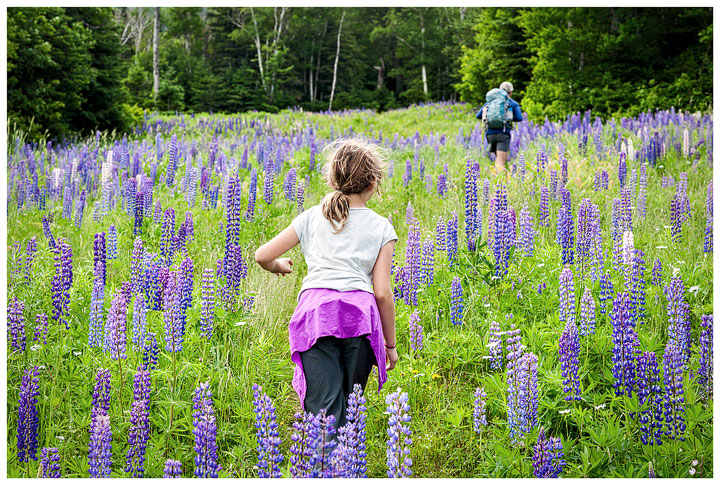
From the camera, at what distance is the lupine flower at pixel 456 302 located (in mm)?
3605


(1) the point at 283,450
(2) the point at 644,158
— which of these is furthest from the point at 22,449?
(2) the point at 644,158

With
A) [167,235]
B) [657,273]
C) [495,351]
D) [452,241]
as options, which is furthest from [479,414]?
[167,235]

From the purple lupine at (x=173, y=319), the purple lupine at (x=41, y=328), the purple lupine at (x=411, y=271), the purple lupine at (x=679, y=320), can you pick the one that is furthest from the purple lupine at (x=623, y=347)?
the purple lupine at (x=41, y=328)

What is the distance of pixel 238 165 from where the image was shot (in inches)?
328

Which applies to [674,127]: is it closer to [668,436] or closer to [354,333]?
[668,436]

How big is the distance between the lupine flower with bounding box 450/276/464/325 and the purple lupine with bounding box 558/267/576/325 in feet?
2.06

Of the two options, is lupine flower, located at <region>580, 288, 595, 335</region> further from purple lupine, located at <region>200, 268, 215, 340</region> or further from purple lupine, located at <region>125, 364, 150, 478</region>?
purple lupine, located at <region>125, 364, 150, 478</region>

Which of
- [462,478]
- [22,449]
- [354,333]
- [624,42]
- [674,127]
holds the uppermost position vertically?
[624,42]

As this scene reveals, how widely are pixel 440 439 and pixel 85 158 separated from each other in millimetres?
7920

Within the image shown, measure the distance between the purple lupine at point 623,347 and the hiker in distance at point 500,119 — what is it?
19.2ft

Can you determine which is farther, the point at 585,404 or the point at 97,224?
the point at 97,224

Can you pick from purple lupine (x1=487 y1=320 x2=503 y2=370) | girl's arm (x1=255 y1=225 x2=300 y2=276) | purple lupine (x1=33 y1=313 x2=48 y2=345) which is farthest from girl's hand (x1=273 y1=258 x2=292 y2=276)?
purple lupine (x1=33 y1=313 x2=48 y2=345)

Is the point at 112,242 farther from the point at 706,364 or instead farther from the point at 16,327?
the point at 706,364

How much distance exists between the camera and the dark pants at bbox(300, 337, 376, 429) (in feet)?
8.05
